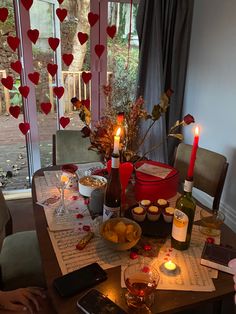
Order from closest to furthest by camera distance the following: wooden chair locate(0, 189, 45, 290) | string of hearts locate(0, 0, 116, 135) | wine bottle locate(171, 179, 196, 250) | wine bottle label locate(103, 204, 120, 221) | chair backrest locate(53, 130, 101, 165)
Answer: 1. wine bottle locate(171, 179, 196, 250)
2. wine bottle label locate(103, 204, 120, 221)
3. wooden chair locate(0, 189, 45, 290)
4. chair backrest locate(53, 130, 101, 165)
5. string of hearts locate(0, 0, 116, 135)

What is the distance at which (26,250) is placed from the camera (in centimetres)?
153

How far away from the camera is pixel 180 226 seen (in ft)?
3.50

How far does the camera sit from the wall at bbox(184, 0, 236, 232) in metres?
2.48

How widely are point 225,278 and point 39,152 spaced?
2427mm

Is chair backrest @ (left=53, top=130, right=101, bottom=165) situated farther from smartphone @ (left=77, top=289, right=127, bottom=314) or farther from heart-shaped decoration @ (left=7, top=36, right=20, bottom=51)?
smartphone @ (left=77, top=289, right=127, bottom=314)

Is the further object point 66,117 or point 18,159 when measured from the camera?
point 18,159

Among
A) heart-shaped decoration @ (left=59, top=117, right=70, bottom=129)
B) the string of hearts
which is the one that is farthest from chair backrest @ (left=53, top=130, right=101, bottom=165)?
heart-shaped decoration @ (left=59, top=117, right=70, bottom=129)

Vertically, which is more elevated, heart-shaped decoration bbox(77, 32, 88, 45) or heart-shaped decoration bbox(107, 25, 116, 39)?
heart-shaped decoration bbox(107, 25, 116, 39)

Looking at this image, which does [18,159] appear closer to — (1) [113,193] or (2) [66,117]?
(2) [66,117]

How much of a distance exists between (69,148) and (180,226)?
55.2 inches

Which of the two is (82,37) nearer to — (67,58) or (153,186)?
(67,58)

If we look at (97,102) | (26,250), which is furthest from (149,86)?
(26,250)

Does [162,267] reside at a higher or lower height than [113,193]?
lower

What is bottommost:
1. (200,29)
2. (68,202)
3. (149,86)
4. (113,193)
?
(68,202)
